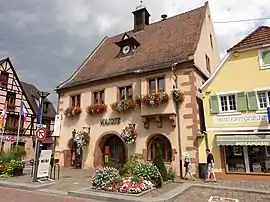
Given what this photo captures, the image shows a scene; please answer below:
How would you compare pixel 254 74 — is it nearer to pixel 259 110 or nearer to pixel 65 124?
pixel 259 110

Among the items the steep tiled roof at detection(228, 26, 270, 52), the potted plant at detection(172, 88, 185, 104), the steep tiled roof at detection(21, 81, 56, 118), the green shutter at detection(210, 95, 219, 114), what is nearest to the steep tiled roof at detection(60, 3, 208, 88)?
the potted plant at detection(172, 88, 185, 104)

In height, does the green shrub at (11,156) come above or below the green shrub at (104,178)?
above

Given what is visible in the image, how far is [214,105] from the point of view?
47.1 feet

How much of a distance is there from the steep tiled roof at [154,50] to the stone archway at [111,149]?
4.65 m

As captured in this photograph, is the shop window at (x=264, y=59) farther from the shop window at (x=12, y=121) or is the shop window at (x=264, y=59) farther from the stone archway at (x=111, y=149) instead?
the shop window at (x=12, y=121)

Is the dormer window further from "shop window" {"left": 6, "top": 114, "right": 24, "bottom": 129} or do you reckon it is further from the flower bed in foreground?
"shop window" {"left": 6, "top": 114, "right": 24, "bottom": 129}

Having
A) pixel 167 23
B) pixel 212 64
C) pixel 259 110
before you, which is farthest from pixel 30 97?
pixel 259 110

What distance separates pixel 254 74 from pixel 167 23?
33.8 ft

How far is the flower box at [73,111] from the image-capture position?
19.6 metres

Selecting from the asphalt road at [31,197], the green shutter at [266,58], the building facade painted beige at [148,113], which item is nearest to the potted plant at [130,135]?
the building facade painted beige at [148,113]

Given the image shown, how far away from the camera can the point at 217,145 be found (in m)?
13.6

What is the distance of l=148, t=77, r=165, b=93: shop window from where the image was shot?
1597 cm

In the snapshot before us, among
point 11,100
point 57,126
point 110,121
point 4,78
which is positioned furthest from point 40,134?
point 4,78

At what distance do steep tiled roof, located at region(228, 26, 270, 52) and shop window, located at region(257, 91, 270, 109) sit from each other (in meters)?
2.77
